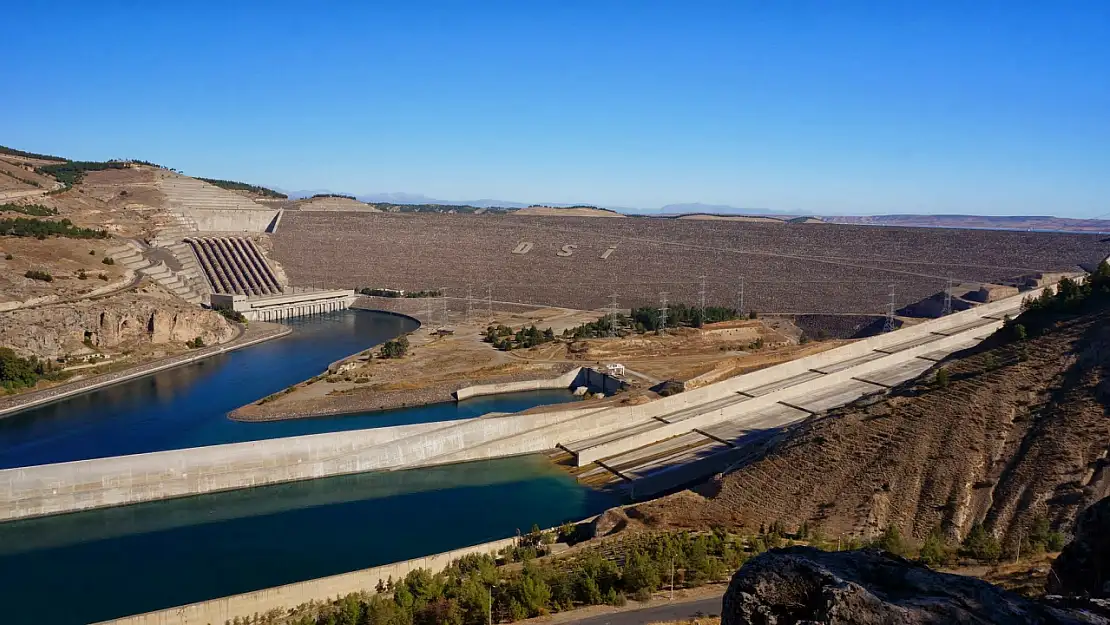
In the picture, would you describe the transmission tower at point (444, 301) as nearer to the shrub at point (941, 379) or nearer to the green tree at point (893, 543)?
the shrub at point (941, 379)

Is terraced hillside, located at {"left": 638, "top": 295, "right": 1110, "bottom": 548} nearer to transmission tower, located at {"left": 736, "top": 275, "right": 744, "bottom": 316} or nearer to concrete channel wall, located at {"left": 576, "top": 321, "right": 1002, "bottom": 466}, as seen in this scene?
concrete channel wall, located at {"left": 576, "top": 321, "right": 1002, "bottom": 466}

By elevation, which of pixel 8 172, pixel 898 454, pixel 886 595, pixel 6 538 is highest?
pixel 8 172

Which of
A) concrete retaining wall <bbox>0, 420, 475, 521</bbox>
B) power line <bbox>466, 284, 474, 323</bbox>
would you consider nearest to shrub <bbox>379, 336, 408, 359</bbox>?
power line <bbox>466, 284, 474, 323</bbox>

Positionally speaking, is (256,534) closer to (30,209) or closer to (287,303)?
(287,303)

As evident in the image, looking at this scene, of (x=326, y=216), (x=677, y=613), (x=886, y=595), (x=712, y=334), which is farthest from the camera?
(x=326, y=216)

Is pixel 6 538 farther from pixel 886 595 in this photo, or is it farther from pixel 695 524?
pixel 886 595

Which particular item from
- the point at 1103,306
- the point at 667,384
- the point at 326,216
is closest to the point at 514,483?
the point at 667,384
